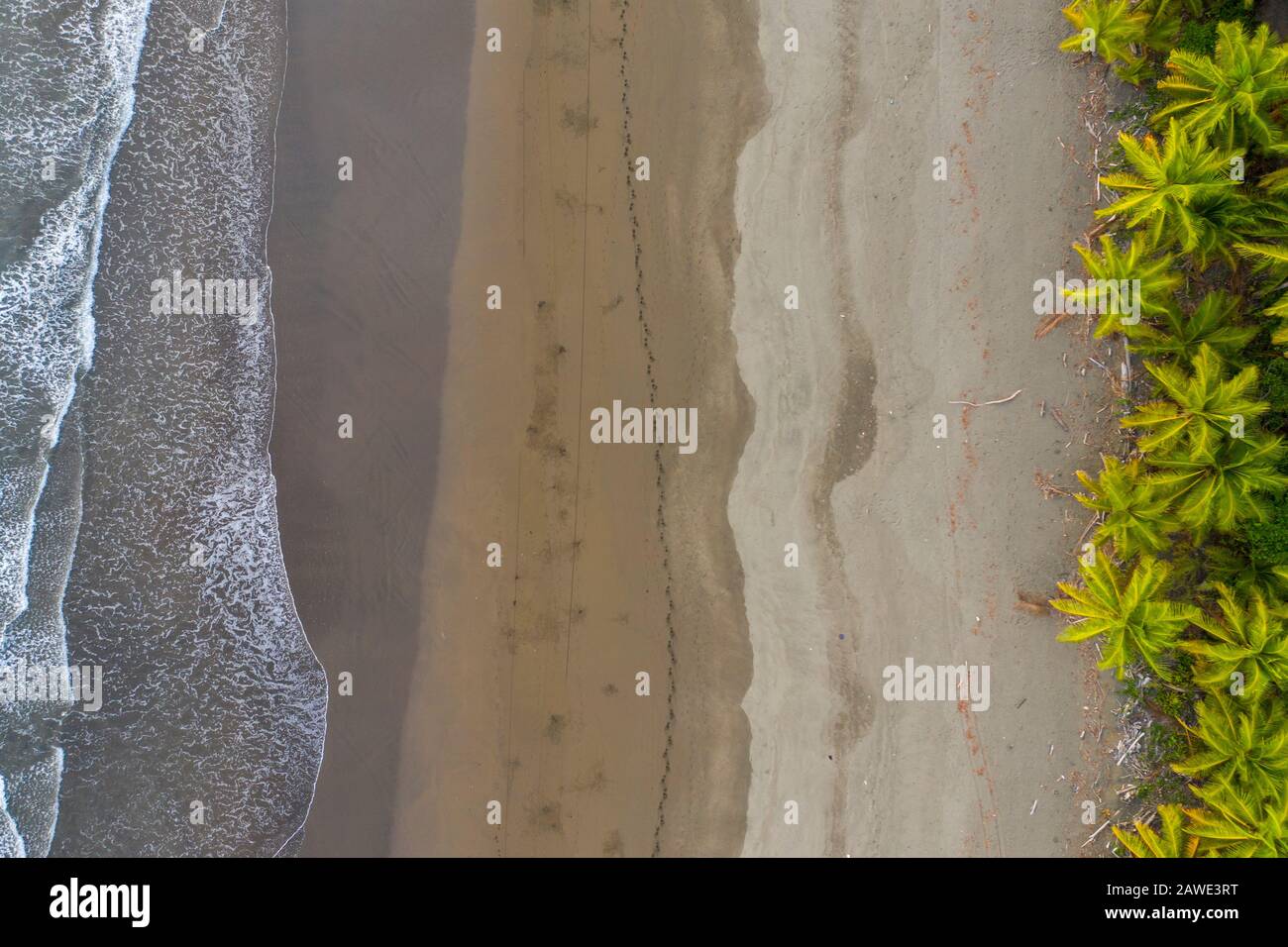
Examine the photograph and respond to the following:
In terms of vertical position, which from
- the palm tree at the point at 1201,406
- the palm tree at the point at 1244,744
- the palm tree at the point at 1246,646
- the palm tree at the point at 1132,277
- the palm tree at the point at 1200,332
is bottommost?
the palm tree at the point at 1244,744

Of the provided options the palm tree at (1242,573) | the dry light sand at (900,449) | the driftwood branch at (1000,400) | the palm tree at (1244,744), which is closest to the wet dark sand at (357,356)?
the dry light sand at (900,449)

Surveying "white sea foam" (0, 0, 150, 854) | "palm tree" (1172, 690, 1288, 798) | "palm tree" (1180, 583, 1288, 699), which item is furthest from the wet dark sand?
"palm tree" (1172, 690, 1288, 798)

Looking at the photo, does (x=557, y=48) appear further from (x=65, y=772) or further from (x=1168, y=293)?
Answer: (x=65, y=772)

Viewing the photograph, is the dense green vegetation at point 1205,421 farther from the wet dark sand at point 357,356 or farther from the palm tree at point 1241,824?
the wet dark sand at point 357,356

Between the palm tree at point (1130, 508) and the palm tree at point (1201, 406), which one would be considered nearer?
the palm tree at point (1201, 406)

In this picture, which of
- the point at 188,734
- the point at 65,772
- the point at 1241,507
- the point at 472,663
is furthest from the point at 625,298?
the point at 65,772

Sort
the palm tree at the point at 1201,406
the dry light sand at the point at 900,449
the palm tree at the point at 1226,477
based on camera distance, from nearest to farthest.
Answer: the palm tree at the point at 1201,406
the palm tree at the point at 1226,477
the dry light sand at the point at 900,449
